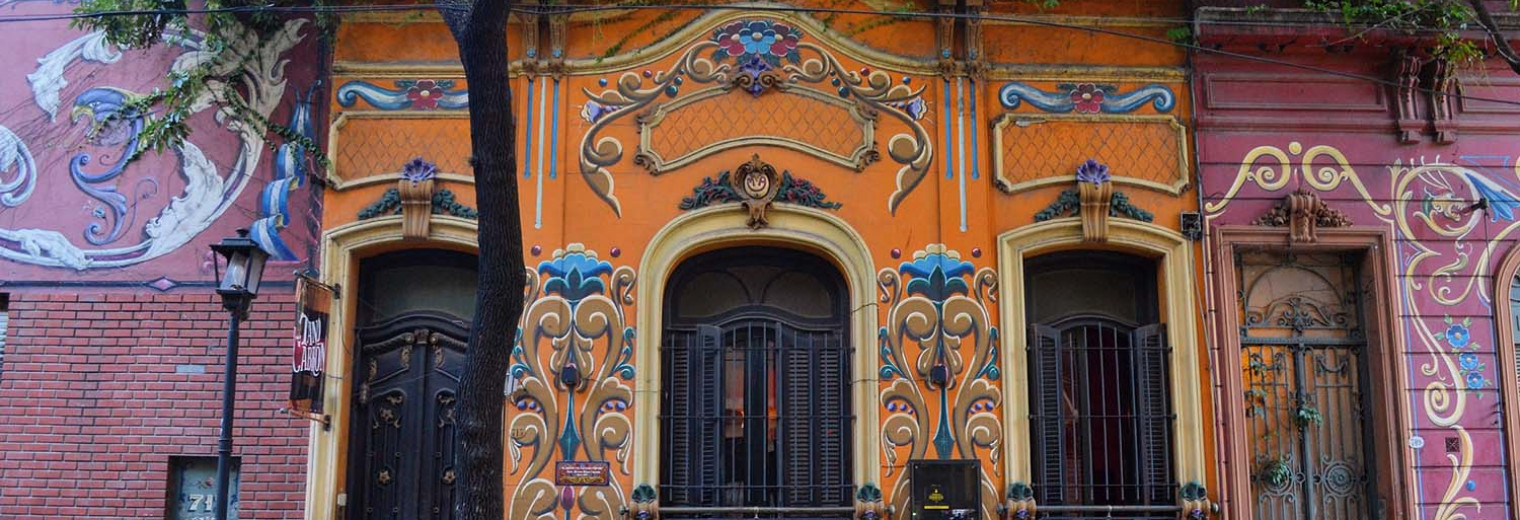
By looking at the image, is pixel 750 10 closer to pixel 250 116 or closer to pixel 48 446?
pixel 250 116

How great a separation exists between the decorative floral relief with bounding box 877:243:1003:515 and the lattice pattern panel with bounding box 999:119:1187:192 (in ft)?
3.16

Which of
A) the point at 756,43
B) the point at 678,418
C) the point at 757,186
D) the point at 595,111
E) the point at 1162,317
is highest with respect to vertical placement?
the point at 756,43

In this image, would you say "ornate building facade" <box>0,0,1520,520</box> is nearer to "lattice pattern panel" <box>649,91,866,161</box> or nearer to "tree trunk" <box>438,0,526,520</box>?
"lattice pattern panel" <box>649,91,866,161</box>

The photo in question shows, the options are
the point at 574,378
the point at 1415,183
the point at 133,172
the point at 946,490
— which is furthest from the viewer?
the point at 133,172

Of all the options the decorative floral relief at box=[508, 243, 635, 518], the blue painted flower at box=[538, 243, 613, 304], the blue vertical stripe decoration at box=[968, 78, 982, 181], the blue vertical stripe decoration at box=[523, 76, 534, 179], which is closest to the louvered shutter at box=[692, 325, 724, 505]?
the decorative floral relief at box=[508, 243, 635, 518]

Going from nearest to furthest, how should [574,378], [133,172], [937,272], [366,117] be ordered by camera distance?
[574,378], [937,272], [366,117], [133,172]

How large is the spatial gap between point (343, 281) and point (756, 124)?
11.3 ft

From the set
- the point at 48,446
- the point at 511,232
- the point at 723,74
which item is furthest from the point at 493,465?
the point at 48,446

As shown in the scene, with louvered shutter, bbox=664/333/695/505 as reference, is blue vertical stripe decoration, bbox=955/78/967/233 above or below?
above

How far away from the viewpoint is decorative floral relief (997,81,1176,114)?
10.7 metres

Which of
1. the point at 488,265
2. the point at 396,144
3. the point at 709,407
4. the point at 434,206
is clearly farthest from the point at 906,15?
the point at 488,265

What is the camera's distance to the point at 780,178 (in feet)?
33.9

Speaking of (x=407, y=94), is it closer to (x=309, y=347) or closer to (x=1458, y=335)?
(x=309, y=347)

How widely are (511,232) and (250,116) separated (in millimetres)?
4119
